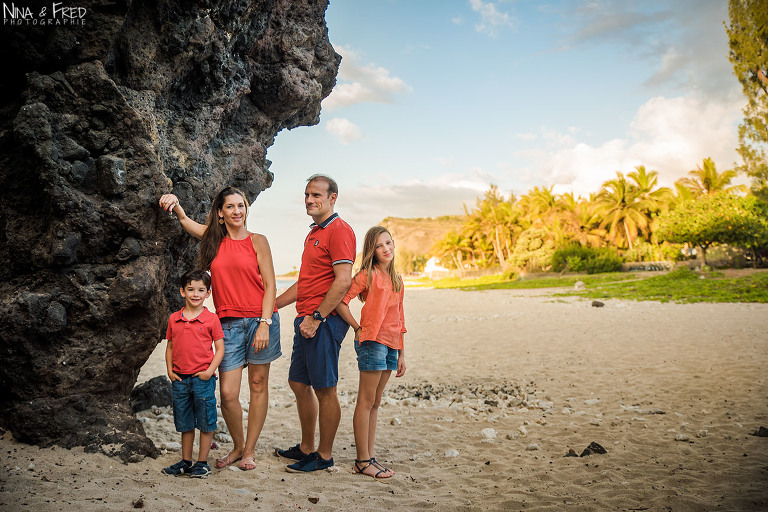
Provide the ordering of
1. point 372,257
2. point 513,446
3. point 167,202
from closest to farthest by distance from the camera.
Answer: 1. point 167,202
2. point 372,257
3. point 513,446

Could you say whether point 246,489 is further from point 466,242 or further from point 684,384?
point 466,242

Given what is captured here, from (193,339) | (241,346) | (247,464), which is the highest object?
(193,339)

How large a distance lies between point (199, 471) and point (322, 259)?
2016 millimetres

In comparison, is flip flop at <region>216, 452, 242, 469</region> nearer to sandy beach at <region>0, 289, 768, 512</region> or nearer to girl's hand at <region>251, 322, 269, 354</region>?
sandy beach at <region>0, 289, 768, 512</region>

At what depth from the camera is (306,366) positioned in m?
4.53

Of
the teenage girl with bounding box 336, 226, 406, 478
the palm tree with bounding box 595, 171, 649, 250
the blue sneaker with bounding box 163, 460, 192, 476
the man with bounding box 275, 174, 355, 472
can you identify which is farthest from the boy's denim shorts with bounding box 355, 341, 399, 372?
the palm tree with bounding box 595, 171, 649, 250

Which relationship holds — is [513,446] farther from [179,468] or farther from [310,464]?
[179,468]

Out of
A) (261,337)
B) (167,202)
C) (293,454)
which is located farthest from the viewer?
(293,454)

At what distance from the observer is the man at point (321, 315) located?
14.2ft

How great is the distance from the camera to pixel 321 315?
4297 millimetres

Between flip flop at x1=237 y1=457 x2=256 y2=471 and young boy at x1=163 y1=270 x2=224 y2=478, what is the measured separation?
0.32m

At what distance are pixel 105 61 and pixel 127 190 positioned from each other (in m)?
1.19

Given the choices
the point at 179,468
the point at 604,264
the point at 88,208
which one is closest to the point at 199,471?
the point at 179,468

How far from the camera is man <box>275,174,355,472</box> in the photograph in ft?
14.2
